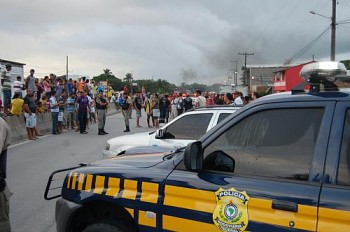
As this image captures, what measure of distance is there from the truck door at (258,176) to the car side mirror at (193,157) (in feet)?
0.30

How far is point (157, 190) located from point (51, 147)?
1105 centimetres

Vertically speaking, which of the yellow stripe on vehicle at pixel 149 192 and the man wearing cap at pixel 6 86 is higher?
the man wearing cap at pixel 6 86

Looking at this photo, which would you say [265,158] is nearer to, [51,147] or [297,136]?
[297,136]

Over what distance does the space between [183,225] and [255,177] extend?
1.94ft

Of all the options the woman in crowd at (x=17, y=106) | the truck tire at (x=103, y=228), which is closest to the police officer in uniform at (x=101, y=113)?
the woman in crowd at (x=17, y=106)

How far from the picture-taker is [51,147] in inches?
531

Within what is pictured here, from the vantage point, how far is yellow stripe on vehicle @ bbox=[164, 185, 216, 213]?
2.84 m

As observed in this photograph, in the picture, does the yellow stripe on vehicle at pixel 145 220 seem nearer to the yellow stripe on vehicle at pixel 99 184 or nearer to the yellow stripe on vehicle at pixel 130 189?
the yellow stripe on vehicle at pixel 130 189

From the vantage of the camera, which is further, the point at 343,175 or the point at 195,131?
the point at 195,131

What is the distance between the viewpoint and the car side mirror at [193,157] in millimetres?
2934

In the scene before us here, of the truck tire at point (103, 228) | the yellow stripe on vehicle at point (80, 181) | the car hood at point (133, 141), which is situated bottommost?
the truck tire at point (103, 228)

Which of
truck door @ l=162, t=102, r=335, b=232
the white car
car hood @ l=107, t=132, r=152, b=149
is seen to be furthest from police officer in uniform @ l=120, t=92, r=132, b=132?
truck door @ l=162, t=102, r=335, b=232

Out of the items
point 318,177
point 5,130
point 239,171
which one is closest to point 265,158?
point 239,171

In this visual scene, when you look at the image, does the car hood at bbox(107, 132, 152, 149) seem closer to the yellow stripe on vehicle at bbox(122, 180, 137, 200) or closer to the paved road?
the paved road
